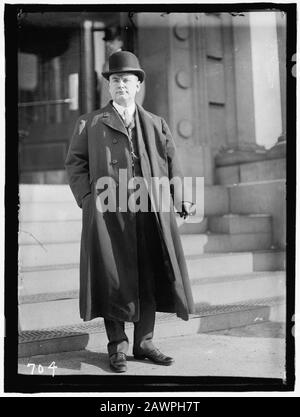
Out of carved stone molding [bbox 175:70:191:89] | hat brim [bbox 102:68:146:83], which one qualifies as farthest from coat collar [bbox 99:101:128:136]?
carved stone molding [bbox 175:70:191:89]

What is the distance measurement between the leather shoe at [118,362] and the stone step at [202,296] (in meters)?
0.51

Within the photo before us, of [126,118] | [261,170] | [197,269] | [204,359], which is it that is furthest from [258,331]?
[126,118]

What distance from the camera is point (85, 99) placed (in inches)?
230

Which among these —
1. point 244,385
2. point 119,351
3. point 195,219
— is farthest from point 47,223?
point 244,385

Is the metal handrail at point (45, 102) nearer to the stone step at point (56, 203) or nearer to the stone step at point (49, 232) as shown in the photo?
the stone step at point (56, 203)

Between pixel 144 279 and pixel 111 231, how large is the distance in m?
0.39

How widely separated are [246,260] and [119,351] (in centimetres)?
176

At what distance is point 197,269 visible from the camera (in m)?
4.25

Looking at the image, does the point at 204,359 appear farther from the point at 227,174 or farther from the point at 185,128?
the point at 185,128

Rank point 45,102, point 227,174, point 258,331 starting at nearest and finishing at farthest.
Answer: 1. point 258,331
2. point 227,174
3. point 45,102

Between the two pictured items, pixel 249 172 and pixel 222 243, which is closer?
pixel 222 243

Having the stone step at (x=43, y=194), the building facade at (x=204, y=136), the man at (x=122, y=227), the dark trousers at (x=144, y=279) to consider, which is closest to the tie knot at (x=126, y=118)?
the man at (x=122, y=227)

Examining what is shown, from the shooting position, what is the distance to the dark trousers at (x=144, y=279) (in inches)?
123

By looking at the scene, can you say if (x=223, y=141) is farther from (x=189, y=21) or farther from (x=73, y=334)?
(x=73, y=334)
